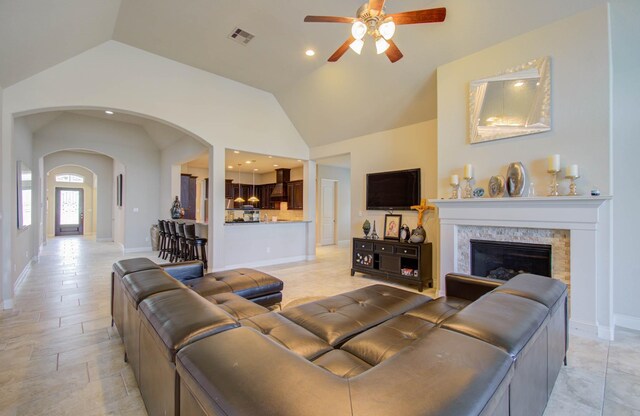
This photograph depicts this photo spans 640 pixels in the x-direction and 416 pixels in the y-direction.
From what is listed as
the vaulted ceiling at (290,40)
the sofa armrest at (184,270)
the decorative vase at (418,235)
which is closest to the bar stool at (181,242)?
the sofa armrest at (184,270)

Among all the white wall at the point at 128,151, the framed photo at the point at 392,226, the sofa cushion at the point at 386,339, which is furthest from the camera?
the white wall at the point at 128,151

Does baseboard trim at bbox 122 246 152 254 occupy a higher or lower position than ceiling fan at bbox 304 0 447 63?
lower

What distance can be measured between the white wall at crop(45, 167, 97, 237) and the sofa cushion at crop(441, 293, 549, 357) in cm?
1458

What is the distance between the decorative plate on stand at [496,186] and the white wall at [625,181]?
3.58 ft

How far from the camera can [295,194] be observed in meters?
9.27

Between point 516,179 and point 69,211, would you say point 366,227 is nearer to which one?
point 516,179

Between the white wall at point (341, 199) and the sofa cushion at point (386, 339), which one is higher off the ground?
the white wall at point (341, 199)

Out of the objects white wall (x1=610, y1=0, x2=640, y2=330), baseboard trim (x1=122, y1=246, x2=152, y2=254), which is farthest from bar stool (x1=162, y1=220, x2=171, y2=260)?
white wall (x1=610, y1=0, x2=640, y2=330)

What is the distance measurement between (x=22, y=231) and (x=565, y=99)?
7.94 metres

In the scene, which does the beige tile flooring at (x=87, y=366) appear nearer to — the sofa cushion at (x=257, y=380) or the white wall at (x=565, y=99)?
the sofa cushion at (x=257, y=380)

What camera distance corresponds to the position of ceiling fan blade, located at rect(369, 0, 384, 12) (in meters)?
2.35

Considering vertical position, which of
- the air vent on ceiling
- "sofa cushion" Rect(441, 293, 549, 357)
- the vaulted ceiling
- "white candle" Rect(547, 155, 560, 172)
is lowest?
"sofa cushion" Rect(441, 293, 549, 357)

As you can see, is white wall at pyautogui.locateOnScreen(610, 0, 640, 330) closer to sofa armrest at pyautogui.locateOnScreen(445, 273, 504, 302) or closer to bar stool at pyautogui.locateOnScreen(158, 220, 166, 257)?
sofa armrest at pyautogui.locateOnScreen(445, 273, 504, 302)

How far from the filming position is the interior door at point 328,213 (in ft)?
31.2
